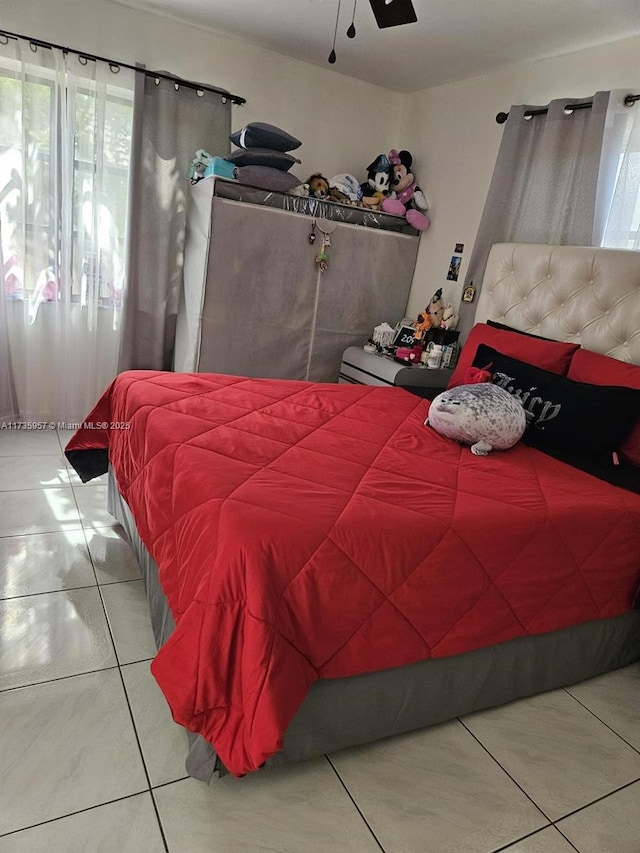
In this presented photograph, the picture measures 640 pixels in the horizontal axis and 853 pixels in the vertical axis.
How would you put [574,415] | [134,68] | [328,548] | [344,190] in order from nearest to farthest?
[328,548] < [574,415] < [134,68] < [344,190]

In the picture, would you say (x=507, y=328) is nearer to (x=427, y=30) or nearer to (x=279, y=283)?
(x=279, y=283)

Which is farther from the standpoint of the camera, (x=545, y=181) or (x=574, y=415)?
(x=545, y=181)

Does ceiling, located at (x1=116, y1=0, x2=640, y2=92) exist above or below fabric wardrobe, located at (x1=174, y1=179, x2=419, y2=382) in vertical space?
above

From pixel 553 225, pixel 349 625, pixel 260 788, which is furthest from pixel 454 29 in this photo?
pixel 260 788

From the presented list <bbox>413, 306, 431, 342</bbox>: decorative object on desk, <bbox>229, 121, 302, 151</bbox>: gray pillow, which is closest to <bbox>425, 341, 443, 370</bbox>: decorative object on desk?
<bbox>413, 306, 431, 342</bbox>: decorative object on desk

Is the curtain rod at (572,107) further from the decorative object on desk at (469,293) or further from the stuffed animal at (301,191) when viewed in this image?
the stuffed animal at (301,191)

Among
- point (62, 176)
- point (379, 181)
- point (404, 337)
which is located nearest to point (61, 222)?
point (62, 176)

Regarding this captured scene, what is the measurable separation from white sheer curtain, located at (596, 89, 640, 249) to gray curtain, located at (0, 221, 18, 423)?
123 inches

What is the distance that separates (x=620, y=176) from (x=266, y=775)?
9.30 ft

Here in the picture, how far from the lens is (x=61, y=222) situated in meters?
3.30

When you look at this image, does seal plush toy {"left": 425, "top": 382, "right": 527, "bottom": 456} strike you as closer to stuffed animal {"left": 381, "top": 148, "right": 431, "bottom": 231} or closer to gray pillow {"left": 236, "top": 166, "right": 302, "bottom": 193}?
gray pillow {"left": 236, "top": 166, "right": 302, "bottom": 193}

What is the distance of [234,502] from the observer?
1.42m

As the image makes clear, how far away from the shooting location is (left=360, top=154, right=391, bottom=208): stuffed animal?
12.6 ft

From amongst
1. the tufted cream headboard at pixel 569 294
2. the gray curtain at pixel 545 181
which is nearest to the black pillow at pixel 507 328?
the tufted cream headboard at pixel 569 294
